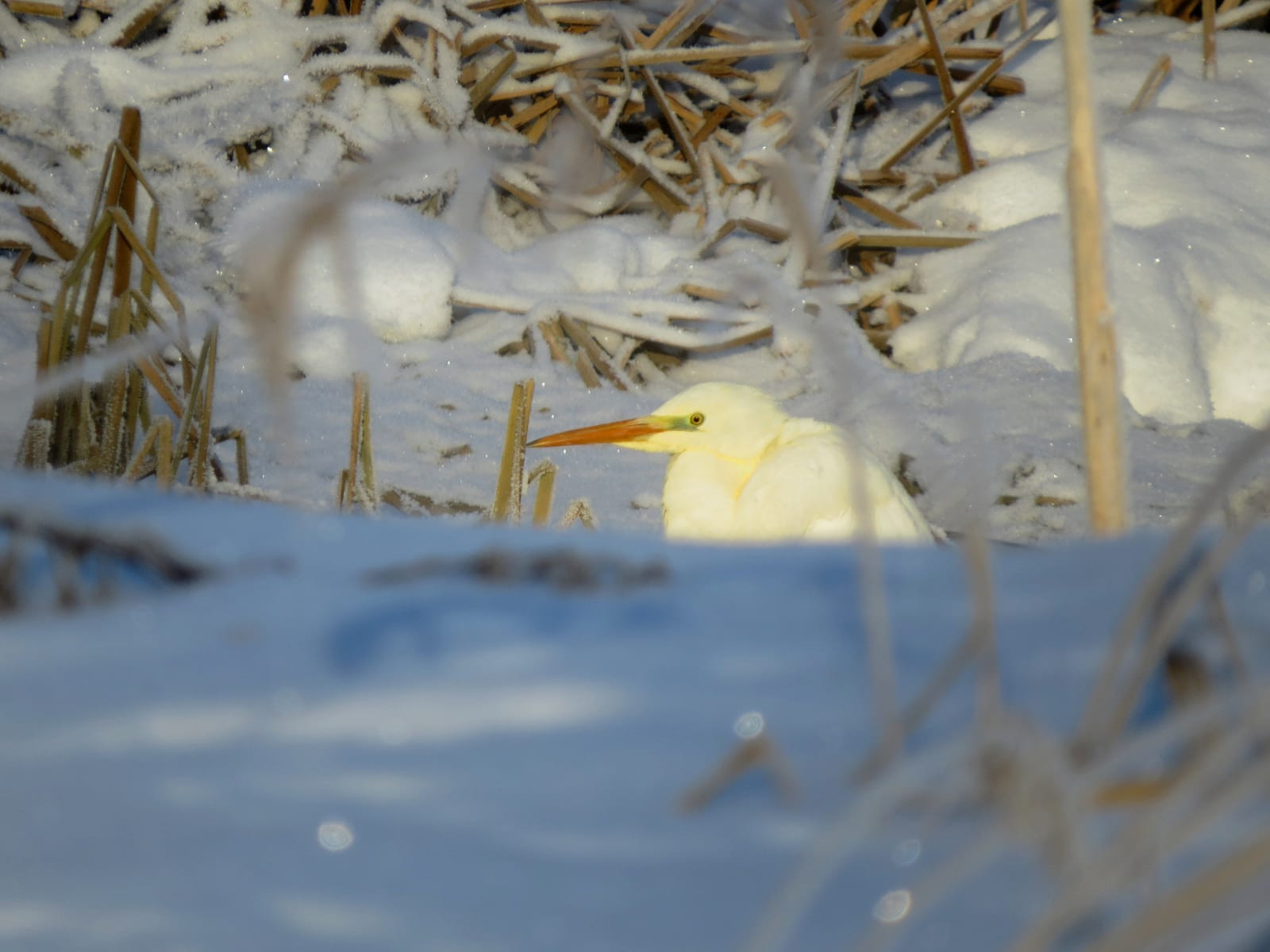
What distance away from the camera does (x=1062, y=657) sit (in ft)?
2.20

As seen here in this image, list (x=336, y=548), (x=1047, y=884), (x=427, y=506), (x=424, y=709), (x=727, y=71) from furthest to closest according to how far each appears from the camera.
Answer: (x=727, y=71) < (x=427, y=506) < (x=336, y=548) < (x=424, y=709) < (x=1047, y=884)

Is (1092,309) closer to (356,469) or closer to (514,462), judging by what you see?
(514,462)

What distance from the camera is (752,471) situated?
2209 mm

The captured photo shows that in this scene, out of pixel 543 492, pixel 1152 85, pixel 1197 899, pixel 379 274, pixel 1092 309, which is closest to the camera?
pixel 1197 899

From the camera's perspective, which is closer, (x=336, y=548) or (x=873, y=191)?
(x=336, y=548)

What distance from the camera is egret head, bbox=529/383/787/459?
7.15ft

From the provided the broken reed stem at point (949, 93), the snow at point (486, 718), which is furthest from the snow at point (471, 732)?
the broken reed stem at point (949, 93)

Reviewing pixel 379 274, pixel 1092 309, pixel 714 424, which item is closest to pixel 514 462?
pixel 714 424

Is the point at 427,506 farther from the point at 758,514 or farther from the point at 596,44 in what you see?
the point at 596,44

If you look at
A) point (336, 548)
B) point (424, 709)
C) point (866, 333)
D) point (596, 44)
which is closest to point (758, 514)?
point (336, 548)

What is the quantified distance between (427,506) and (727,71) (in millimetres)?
2172

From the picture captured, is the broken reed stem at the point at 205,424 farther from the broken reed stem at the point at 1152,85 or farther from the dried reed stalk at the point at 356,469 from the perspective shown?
the broken reed stem at the point at 1152,85

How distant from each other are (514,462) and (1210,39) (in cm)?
347

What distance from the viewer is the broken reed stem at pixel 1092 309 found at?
96cm
